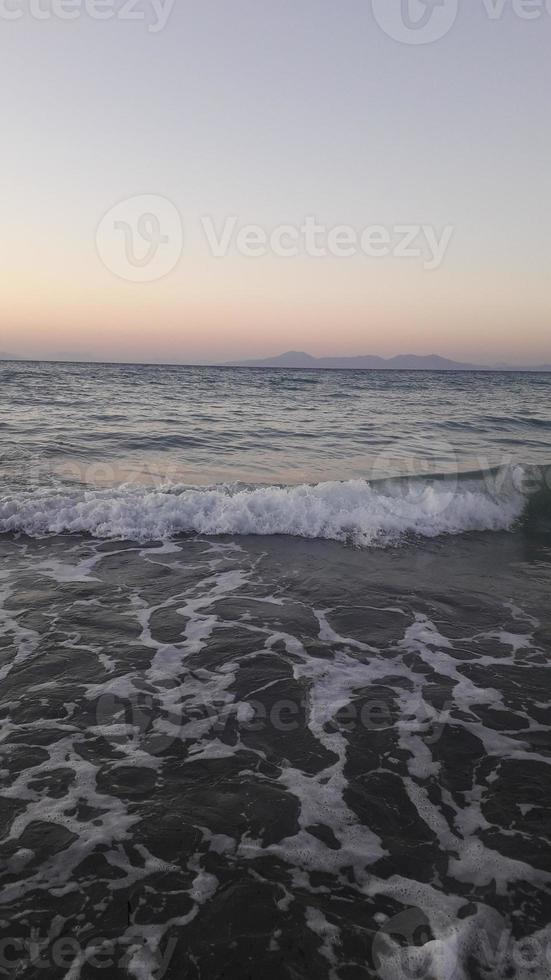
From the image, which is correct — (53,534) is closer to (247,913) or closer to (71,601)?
(71,601)

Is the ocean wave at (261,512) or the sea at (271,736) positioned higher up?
the ocean wave at (261,512)

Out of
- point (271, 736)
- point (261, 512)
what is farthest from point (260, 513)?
point (271, 736)

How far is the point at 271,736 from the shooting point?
469 centimetres

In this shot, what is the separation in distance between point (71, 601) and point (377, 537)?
223 inches

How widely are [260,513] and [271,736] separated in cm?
638

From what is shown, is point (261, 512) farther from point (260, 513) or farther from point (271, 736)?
point (271, 736)

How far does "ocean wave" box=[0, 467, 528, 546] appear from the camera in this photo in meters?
10.0

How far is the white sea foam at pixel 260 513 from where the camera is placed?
10.0 metres

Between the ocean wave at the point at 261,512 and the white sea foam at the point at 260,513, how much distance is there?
0.02 meters

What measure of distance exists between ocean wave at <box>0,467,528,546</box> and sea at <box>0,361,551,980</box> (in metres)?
0.06

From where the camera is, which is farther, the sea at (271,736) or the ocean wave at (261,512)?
the ocean wave at (261,512)

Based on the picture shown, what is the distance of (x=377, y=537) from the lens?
1044 centimetres

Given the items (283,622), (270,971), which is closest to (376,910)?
(270,971)

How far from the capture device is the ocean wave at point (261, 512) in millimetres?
10031
